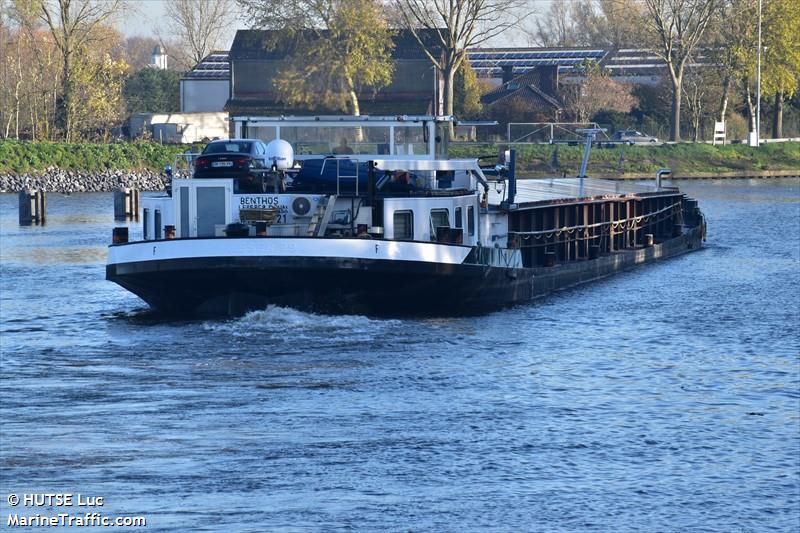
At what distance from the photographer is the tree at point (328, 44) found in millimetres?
97625

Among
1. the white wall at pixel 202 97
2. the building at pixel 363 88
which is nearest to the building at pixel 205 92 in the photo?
the white wall at pixel 202 97

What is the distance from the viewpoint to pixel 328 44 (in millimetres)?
98312

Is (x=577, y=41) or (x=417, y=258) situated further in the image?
(x=577, y=41)

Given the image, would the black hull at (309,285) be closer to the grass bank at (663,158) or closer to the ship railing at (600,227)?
the ship railing at (600,227)

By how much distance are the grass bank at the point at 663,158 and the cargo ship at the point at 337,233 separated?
57.2 m

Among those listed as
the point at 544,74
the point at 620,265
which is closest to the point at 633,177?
the point at 544,74

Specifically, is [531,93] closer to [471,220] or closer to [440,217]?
[471,220]

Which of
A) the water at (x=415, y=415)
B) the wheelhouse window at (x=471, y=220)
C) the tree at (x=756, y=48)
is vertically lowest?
the water at (x=415, y=415)

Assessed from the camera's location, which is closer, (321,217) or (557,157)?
(321,217)

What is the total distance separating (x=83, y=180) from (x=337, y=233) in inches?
2207

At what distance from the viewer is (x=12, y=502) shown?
16812 mm

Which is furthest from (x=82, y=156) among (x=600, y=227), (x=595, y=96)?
(x=600, y=227)

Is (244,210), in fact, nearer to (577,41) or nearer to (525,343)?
(525,343)

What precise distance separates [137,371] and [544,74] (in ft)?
341
